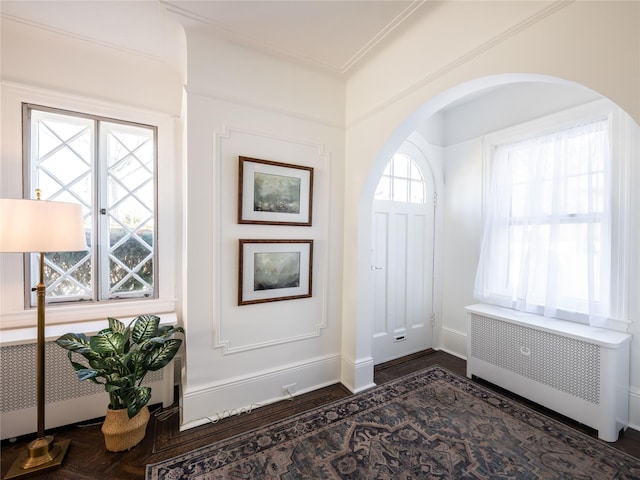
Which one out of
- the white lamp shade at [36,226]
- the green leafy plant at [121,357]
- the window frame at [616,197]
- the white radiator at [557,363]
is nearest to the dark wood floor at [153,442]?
the white radiator at [557,363]

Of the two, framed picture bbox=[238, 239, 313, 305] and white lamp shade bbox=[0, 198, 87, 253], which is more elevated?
white lamp shade bbox=[0, 198, 87, 253]

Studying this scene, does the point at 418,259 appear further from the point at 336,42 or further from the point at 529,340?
the point at 336,42

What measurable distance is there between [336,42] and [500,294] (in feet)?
8.97

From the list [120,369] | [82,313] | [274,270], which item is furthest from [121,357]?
[274,270]

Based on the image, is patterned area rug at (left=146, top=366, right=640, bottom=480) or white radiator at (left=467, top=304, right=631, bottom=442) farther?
white radiator at (left=467, top=304, right=631, bottom=442)

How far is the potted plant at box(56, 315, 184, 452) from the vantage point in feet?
5.41

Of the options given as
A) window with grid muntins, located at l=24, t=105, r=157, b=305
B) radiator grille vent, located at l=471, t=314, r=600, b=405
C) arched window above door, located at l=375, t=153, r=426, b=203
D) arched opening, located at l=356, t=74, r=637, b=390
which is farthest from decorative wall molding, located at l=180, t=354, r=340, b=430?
arched window above door, located at l=375, t=153, r=426, b=203

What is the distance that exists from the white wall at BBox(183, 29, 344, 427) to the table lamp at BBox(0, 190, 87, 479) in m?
0.63

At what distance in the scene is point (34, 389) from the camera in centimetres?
183

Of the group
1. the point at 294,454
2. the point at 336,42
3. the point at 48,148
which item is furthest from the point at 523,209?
the point at 48,148

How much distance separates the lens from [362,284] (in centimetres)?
248

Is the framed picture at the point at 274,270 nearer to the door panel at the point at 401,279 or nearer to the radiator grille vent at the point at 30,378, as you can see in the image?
the door panel at the point at 401,279

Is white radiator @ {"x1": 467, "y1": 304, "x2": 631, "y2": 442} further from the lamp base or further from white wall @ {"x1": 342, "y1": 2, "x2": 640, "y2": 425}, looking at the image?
the lamp base

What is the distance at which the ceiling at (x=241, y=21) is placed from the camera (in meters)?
1.76
